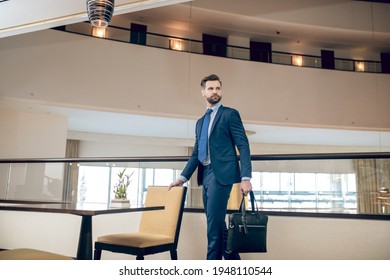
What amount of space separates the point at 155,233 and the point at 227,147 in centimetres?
94

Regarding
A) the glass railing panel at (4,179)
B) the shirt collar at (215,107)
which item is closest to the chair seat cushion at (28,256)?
the shirt collar at (215,107)

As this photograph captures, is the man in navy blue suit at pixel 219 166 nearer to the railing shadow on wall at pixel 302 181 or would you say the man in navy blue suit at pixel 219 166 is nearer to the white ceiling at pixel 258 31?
the railing shadow on wall at pixel 302 181

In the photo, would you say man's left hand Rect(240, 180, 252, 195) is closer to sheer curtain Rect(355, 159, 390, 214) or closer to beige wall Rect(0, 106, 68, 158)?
sheer curtain Rect(355, 159, 390, 214)

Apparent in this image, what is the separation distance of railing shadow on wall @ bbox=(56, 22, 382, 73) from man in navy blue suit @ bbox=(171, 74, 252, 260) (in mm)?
6174

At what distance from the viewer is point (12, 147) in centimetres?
727

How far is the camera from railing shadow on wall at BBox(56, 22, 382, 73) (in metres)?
8.04

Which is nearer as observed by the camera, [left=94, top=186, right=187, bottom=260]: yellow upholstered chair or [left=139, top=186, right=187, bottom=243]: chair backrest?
[left=94, top=186, right=187, bottom=260]: yellow upholstered chair

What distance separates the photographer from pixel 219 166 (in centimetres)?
223

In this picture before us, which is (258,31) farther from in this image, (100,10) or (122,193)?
(122,193)

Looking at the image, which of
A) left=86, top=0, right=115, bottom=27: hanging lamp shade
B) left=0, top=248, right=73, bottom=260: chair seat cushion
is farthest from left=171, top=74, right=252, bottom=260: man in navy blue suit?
left=86, top=0, right=115, bottom=27: hanging lamp shade

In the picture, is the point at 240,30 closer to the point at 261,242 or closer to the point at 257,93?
the point at 257,93

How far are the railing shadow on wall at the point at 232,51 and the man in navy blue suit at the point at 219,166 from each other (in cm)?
617
